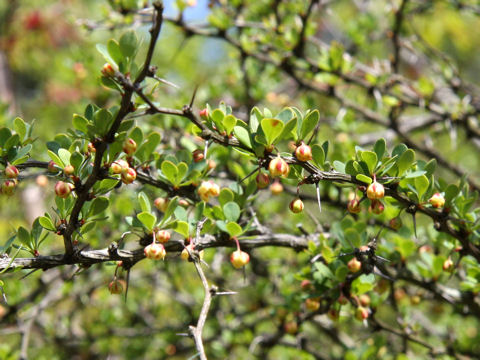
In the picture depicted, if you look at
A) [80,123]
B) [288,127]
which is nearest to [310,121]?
[288,127]

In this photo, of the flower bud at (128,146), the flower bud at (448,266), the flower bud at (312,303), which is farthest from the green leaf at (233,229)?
the flower bud at (448,266)

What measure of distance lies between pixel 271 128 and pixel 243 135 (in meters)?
0.08

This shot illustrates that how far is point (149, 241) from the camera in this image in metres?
1.13

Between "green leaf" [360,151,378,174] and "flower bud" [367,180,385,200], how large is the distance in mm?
47

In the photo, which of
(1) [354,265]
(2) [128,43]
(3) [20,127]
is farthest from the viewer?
(1) [354,265]

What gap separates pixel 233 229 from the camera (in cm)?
113

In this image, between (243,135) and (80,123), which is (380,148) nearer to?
(243,135)

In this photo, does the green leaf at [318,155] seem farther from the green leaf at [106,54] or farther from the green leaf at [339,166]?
the green leaf at [106,54]

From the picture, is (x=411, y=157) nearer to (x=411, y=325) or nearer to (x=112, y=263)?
(x=112, y=263)

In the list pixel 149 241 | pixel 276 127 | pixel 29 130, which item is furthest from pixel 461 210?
pixel 29 130

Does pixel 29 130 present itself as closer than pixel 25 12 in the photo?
Yes

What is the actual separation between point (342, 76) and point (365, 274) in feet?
3.74

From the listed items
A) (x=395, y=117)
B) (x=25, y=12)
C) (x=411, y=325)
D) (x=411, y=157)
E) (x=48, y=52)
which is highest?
(x=411, y=157)

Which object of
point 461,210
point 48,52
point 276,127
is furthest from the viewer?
point 48,52
